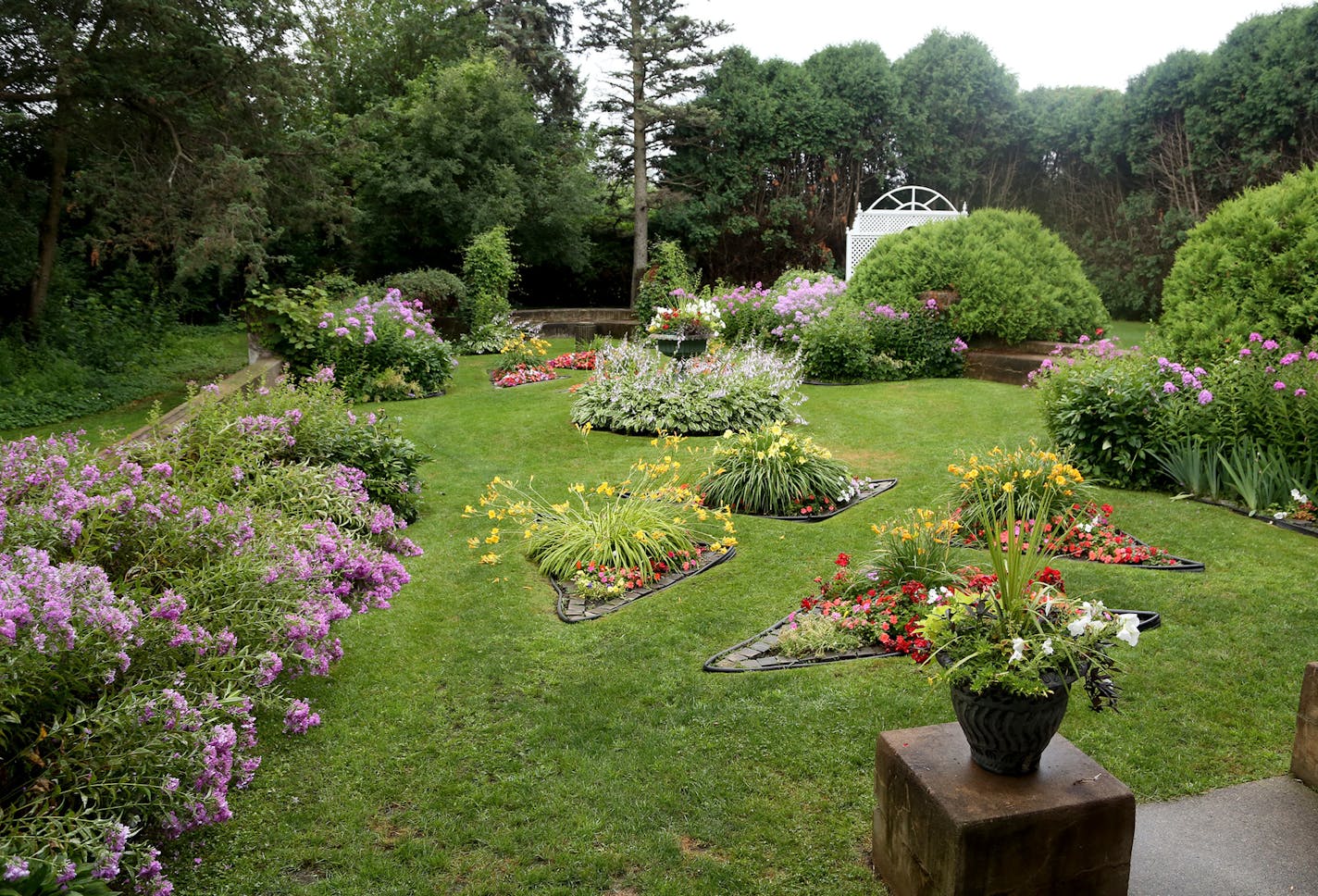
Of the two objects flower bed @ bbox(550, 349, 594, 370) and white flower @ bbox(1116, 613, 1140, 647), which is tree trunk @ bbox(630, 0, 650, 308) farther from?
white flower @ bbox(1116, 613, 1140, 647)

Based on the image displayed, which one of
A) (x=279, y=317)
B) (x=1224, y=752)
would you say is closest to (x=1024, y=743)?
(x=1224, y=752)

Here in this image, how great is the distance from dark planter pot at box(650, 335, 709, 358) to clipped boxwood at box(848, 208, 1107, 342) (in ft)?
12.0

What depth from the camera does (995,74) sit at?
19.5m

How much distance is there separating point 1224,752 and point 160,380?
1260cm

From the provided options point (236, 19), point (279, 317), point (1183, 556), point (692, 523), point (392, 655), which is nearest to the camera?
point (392, 655)

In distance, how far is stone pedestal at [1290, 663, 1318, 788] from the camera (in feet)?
8.52

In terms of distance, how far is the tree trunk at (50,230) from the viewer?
10484 millimetres

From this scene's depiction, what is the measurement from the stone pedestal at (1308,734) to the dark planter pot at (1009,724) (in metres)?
1.10

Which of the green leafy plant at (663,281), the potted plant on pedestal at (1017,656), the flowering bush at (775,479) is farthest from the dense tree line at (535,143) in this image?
the potted plant on pedestal at (1017,656)

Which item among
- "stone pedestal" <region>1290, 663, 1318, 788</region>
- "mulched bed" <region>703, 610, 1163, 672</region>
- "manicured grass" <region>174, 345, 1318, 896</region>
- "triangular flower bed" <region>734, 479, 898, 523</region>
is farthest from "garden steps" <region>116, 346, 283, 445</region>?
"stone pedestal" <region>1290, 663, 1318, 788</region>

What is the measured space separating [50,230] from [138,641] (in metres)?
11.2

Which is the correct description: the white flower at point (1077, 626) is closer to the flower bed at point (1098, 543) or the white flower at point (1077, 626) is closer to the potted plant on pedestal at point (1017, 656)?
the potted plant on pedestal at point (1017, 656)

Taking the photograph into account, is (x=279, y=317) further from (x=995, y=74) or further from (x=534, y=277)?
(x=995, y=74)

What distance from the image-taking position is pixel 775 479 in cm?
593
